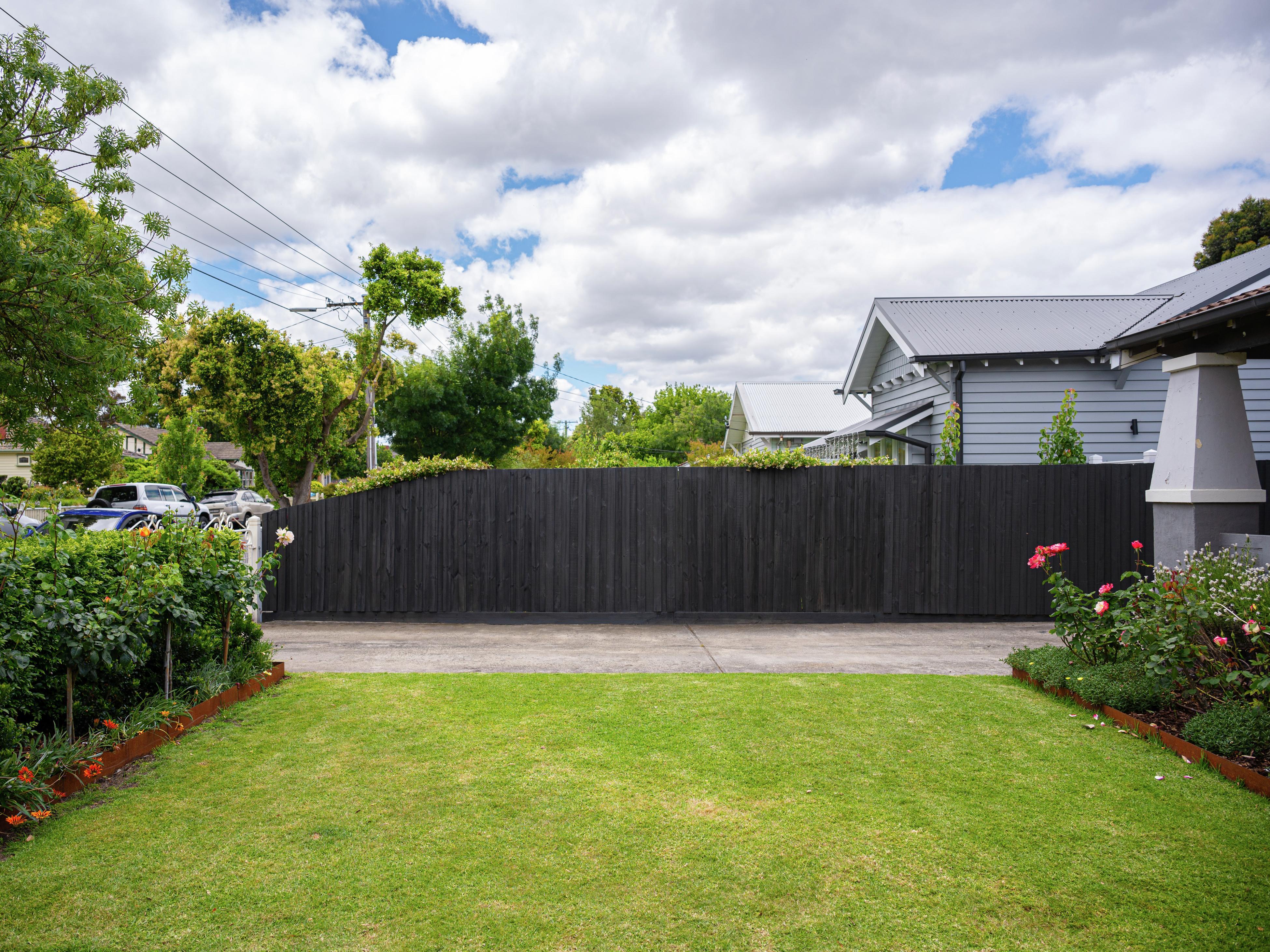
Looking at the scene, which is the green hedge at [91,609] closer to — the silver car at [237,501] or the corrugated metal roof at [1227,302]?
the corrugated metal roof at [1227,302]

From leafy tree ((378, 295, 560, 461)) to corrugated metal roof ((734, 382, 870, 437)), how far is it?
852 cm

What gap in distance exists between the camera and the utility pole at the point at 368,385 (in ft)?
70.0

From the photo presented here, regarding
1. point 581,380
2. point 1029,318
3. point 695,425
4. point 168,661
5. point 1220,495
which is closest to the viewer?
point 168,661

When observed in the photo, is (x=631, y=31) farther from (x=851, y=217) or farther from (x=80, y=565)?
(x=80, y=565)

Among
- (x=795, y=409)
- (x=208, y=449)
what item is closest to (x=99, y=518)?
(x=795, y=409)

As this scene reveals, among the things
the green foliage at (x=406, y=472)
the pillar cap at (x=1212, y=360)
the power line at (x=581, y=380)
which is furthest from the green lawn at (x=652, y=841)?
the power line at (x=581, y=380)

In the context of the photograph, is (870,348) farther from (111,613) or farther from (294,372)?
(294,372)

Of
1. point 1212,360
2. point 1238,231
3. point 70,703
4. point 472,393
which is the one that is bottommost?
point 70,703

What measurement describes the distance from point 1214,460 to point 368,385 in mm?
20719

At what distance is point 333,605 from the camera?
9.74 m

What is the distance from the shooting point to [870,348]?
1391 centimetres

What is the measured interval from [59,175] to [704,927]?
40.6 feet

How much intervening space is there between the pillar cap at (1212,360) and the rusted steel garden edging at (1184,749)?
2.78 metres

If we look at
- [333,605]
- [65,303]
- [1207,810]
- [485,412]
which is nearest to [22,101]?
[65,303]
